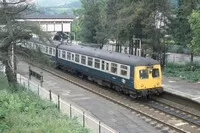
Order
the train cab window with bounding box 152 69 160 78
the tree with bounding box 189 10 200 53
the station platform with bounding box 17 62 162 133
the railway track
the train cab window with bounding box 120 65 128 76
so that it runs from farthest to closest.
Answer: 1. the tree with bounding box 189 10 200 53
2. the train cab window with bounding box 152 69 160 78
3. the train cab window with bounding box 120 65 128 76
4. the railway track
5. the station platform with bounding box 17 62 162 133

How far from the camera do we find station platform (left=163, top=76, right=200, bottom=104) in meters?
23.9

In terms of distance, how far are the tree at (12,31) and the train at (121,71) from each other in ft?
5.29

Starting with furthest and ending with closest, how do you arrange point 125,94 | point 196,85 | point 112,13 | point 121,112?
point 112,13 < point 196,85 < point 125,94 < point 121,112

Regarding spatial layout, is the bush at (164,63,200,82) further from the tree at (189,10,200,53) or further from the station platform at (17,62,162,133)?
the station platform at (17,62,162,133)

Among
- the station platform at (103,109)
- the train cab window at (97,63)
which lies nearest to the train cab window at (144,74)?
the station platform at (103,109)

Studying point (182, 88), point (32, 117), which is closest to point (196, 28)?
point (182, 88)

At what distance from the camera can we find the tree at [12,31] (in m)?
22.5

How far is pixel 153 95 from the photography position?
1010 inches

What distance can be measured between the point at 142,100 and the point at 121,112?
16.4 feet

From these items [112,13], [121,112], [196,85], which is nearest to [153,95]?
[196,85]

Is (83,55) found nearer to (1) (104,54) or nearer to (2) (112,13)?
(1) (104,54)

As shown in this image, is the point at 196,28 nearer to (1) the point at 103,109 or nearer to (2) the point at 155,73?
(2) the point at 155,73

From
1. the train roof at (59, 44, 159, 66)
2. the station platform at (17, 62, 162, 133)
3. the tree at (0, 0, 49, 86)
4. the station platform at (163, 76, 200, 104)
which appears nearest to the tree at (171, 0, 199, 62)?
the station platform at (163, 76, 200, 104)

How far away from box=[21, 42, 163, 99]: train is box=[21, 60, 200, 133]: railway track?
648 millimetres
